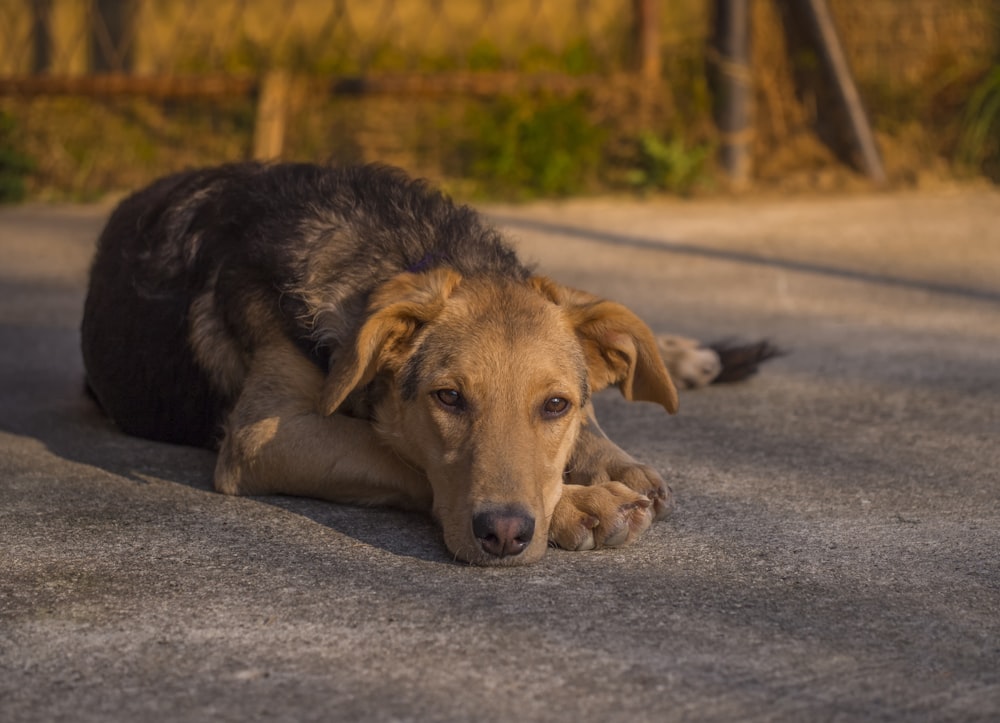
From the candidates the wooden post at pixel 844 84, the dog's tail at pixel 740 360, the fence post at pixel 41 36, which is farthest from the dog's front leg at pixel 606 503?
the fence post at pixel 41 36

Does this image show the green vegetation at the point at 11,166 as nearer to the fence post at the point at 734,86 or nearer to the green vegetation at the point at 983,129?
the fence post at the point at 734,86

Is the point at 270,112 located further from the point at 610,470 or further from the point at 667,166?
the point at 610,470

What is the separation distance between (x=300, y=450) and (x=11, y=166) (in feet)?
26.3

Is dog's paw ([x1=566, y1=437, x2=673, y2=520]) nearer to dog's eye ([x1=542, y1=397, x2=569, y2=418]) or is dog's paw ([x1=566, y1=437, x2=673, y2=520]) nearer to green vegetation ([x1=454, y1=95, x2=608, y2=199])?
dog's eye ([x1=542, y1=397, x2=569, y2=418])

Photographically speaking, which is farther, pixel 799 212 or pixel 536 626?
pixel 799 212

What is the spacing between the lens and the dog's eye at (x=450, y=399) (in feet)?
13.8

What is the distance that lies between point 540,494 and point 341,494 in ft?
2.93

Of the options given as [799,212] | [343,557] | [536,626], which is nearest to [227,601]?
[343,557]

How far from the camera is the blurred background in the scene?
38.2ft

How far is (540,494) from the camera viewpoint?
406 cm

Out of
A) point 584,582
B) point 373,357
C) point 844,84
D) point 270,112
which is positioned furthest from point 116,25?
point 584,582

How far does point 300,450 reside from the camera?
15.2 ft

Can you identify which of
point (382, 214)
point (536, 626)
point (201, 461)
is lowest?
point (201, 461)

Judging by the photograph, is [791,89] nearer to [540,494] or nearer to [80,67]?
[80,67]
